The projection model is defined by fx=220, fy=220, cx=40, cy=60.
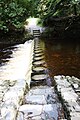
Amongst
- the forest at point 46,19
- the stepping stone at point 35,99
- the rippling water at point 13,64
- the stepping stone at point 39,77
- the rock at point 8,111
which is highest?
the forest at point 46,19

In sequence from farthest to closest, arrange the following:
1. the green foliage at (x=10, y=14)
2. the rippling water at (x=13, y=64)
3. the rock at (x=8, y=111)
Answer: the green foliage at (x=10, y=14)
the rippling water at (x=13, y=64)
the rock at (x=8, y=111)

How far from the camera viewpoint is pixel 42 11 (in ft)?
64.4

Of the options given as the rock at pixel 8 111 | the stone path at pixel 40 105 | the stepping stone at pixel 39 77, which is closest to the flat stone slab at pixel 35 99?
the stone path at pixel 40 105

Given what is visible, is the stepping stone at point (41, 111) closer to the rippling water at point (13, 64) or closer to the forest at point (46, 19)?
the rippling water at point (13, 64)

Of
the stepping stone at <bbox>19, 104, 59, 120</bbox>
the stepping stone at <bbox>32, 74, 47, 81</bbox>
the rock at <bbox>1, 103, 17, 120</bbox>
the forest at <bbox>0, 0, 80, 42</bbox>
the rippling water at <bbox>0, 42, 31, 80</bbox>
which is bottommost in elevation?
the rippling water at <bbox>0, 42, 31, 80</bbox>

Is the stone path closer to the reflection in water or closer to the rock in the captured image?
the rock

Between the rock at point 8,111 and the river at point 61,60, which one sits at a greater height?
the rock at point 8,111

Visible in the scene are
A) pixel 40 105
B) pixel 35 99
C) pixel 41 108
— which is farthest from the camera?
pixel 35 99

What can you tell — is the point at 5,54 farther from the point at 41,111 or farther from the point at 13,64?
the point at 41,111

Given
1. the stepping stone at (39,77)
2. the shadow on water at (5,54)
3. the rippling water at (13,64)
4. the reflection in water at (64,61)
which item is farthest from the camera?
the shadow on water at (5,54)

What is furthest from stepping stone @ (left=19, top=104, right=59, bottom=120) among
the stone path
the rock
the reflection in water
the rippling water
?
the reflection in water

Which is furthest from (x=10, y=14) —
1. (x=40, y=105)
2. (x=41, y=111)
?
(x=41, y=111)

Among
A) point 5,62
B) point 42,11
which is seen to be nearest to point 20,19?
point 42,11

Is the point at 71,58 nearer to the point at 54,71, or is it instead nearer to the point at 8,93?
the point at 54,71
